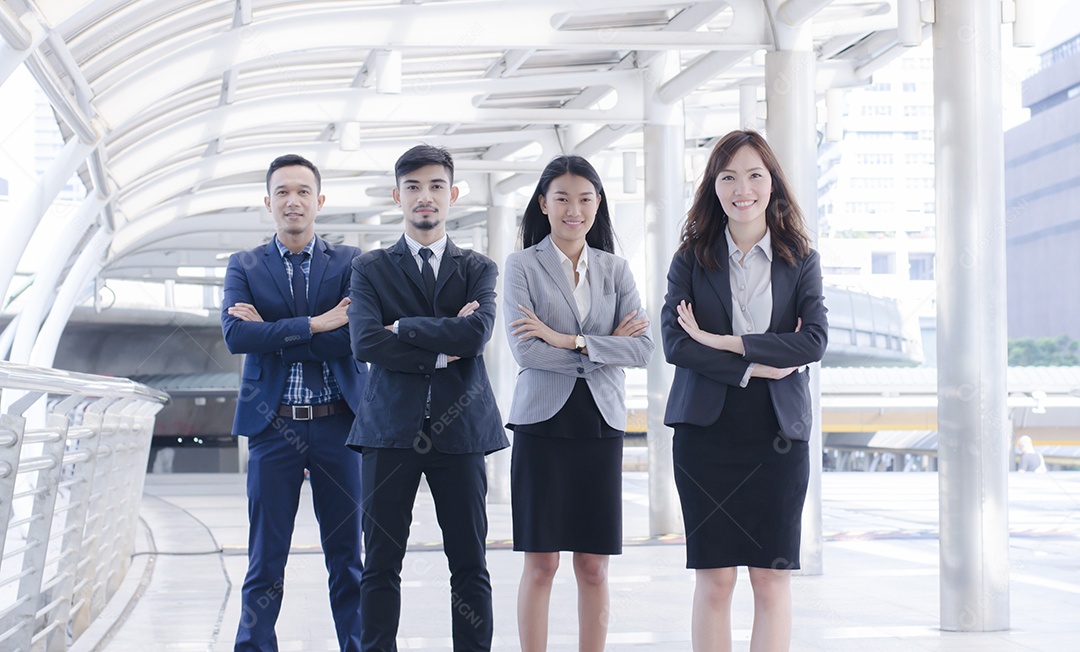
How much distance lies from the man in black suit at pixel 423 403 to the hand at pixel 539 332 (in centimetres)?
9

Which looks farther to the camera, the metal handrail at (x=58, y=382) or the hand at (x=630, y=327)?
the hand at (x=630, y=327)

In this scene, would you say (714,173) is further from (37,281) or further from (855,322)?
(855,322)

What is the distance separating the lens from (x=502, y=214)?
1582cm

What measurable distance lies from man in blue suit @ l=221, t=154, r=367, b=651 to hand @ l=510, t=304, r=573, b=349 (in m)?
0.59

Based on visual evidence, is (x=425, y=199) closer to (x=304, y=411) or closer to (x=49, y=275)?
(x=304, y=411)

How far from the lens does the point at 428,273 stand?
400 cm

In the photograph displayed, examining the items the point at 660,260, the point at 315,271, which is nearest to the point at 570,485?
the point at 315,271

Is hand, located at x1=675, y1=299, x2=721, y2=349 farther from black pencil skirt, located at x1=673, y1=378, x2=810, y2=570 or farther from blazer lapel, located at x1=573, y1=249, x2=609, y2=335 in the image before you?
blazer lapel, located at x1=573, y1=249, x2=609, y2=335

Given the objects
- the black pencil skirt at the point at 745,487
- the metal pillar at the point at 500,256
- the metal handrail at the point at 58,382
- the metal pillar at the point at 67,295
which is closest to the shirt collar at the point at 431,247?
the black pencil skirt at the point at 745,487

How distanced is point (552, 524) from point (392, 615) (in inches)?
21.6

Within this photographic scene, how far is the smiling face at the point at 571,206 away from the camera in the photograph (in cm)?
396

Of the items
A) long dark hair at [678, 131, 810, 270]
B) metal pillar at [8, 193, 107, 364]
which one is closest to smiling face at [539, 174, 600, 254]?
long dark hair at [678, 131, 810, 270]

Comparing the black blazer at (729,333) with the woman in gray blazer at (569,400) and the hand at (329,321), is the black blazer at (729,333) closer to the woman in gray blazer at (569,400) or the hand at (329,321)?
the woman in gray blazer at (569,400)

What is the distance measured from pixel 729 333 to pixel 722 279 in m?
0.16
